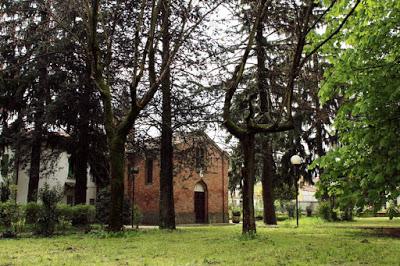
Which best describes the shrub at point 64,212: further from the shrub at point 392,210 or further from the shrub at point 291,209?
the shrub at point 291,209

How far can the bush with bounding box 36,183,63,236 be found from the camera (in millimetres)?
15633

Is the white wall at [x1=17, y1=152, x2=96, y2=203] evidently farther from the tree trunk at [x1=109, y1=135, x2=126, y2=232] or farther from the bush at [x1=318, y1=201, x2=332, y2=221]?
the bush at [x1=318, y1=201, x2=332, y2=221]

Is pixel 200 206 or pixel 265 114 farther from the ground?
pixel 265 114

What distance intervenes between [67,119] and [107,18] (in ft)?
26.4

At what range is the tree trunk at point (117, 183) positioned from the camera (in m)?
14.2

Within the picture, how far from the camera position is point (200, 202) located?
123 feet

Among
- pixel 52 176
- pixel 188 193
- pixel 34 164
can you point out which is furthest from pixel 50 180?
pixel 34 164

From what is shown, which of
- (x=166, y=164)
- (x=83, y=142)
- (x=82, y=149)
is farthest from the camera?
(x=82, y=149)

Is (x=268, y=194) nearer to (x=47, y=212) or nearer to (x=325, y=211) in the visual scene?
(x=325, y=211)

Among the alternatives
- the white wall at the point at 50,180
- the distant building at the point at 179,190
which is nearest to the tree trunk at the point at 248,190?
the white wall at the point at 50,180

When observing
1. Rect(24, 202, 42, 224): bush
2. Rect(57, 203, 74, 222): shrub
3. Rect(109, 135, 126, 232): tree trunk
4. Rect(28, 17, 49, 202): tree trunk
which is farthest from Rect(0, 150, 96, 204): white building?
Rect(109, 135, 126, 232): tree trunk

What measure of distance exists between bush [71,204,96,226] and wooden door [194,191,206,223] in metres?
17.0

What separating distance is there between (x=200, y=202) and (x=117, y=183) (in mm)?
23601

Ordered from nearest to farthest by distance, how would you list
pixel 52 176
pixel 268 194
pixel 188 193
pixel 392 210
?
pixel 392 210
pixel 268 194
pixel 52 176
pixel 188 193
